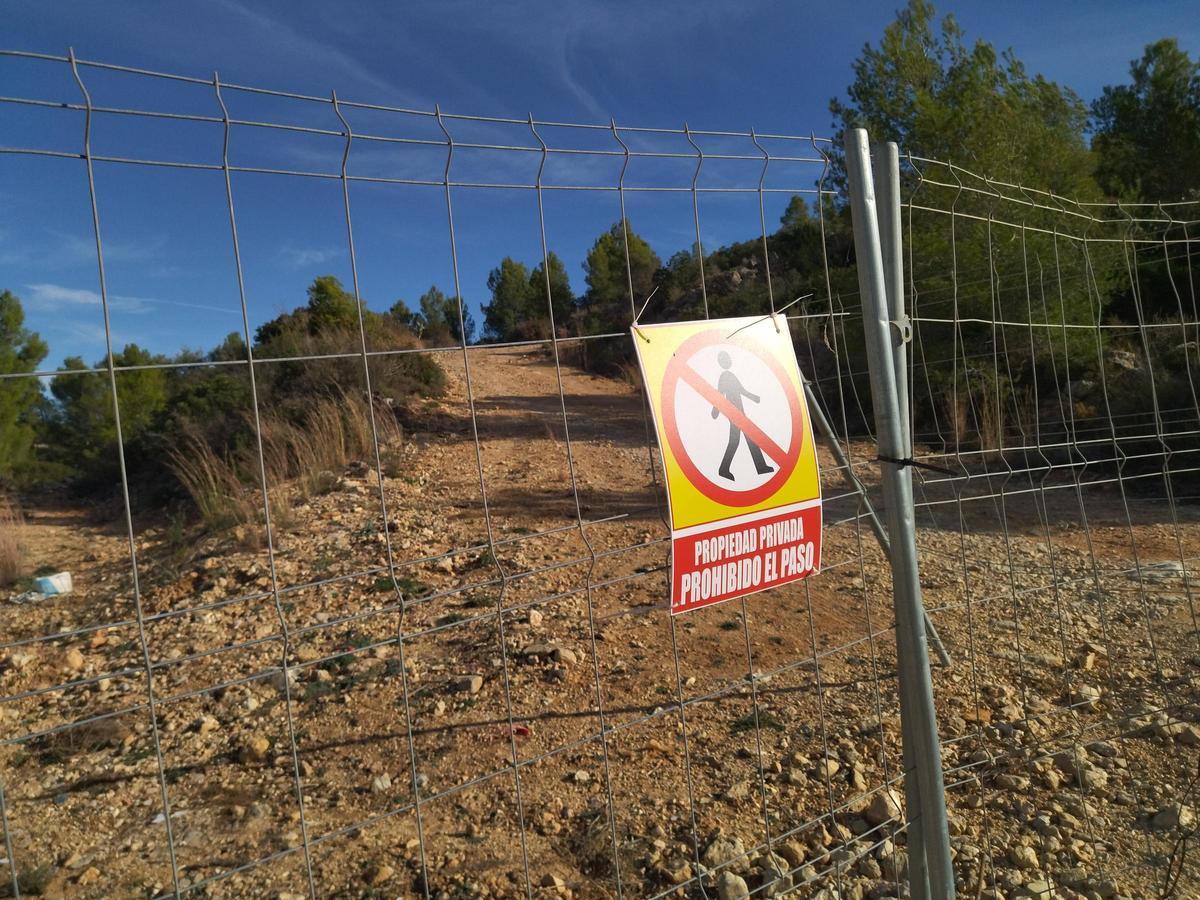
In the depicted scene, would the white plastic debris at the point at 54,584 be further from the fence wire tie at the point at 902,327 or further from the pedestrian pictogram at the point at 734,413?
the fence wire tie at the point at 902,327

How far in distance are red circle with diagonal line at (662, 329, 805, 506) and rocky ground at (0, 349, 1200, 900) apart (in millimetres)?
152

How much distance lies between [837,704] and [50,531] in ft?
29.1

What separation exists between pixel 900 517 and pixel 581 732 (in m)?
2.06

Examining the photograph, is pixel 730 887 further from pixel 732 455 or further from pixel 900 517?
pixel 732 455

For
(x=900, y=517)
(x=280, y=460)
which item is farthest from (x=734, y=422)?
(x=280, y=460)

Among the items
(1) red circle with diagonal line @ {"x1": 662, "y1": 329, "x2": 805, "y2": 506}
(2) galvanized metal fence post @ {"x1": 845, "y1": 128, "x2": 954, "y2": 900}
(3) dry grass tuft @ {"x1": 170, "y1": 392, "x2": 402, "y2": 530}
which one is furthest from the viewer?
(3) dry grass tuft @ {"x1": 170, "y1": 392, "x2": 402, "y2": 530}

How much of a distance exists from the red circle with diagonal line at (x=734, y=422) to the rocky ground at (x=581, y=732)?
0.15 meters

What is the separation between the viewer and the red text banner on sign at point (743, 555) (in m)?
1.75

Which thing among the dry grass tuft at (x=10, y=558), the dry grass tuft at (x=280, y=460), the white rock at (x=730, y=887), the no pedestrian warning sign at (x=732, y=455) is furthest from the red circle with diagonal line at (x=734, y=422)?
the dry grass tuft at (x=10, y=558)

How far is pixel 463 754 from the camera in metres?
3.30

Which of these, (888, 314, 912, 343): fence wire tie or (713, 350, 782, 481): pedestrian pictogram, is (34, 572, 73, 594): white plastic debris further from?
(888, 314, 912, 343): fence wire tie

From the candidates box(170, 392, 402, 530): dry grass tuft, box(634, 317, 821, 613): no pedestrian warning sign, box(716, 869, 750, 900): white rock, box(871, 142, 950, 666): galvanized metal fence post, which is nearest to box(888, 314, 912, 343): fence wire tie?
box(871, 142, 950, 666): galvanized metal fence post

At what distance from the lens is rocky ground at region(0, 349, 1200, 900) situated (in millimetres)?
2449

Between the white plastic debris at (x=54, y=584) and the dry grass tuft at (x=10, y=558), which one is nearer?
the white plastic debris at (x=54, y=584)
